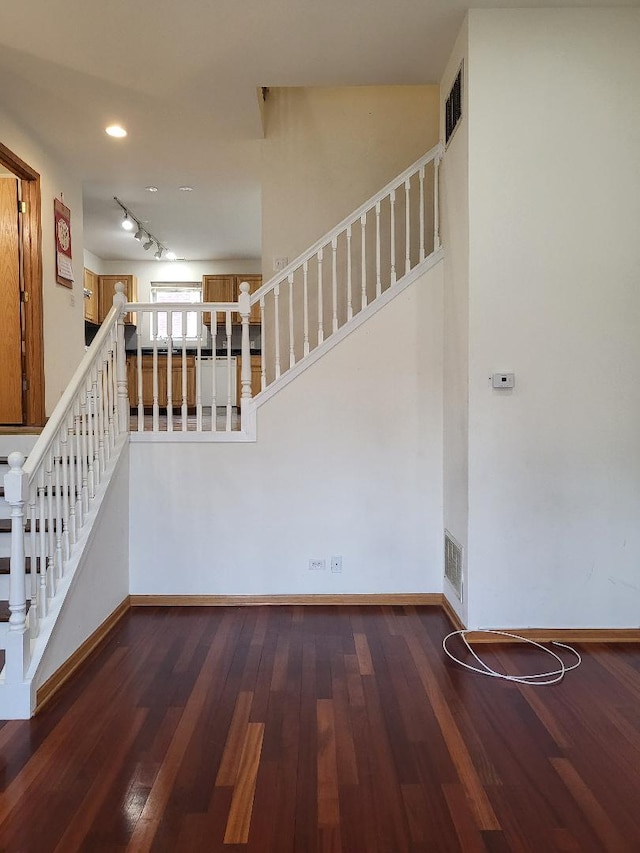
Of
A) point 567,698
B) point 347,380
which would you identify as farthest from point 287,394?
point 567,698

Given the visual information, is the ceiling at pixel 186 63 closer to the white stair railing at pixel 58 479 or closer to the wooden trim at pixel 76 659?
the white stair railing at pixel 58 479

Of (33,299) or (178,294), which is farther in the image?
(178,294)

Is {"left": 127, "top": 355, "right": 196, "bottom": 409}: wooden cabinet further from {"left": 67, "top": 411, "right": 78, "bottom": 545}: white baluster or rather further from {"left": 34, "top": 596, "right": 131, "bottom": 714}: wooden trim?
{"left": 67, "top": 411, "right": 78, "bottom": 545}: white baluster

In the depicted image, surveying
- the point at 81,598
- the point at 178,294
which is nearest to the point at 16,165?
the point at 81,598

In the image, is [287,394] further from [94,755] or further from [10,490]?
[94,755]

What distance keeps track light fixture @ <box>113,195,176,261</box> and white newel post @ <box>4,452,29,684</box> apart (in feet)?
15.0

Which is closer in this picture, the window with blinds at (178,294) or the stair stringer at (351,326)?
the stair stringer at (351,326)

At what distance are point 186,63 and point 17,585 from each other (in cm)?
302

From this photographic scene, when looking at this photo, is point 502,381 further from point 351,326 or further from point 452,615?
point 452,615

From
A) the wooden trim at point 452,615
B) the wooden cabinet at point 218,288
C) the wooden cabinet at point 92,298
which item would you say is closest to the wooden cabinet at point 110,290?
the wooden cabinet at point 92,298

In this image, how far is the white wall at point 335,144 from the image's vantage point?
15.0 feet

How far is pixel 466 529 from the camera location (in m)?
2.99

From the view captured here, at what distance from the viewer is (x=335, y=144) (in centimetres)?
462

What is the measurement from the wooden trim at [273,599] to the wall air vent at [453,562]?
246mm
